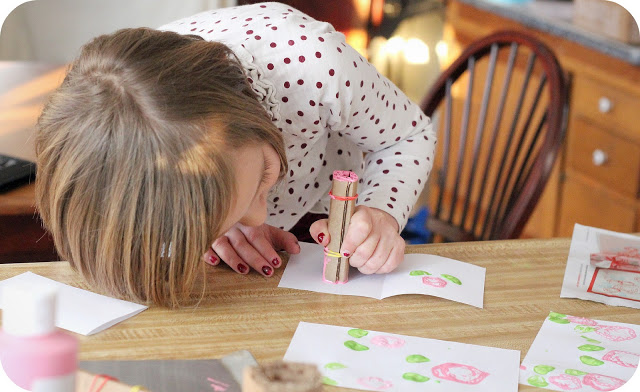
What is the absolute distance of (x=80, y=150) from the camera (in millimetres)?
835

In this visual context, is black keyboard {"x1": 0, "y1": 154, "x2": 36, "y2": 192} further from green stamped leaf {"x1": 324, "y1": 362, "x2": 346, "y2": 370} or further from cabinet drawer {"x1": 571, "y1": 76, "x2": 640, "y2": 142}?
cabinet drawer {"x1": 571, "y1": 76, "x2": 640, "y2": 142}

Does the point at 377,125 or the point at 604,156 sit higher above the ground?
the point at 377,125

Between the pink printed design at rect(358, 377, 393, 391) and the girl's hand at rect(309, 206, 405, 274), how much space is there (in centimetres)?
25

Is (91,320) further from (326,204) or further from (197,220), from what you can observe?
(326,204)

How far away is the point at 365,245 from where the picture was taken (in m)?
1.05

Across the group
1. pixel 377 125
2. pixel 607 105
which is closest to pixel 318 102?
pixel 377 125

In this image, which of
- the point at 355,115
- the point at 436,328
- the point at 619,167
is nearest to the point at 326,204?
the point at 355,115

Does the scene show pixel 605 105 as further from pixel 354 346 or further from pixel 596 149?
pixel 354 346

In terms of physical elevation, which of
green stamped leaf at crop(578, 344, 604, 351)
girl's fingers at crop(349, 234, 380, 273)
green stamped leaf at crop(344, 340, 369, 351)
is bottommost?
green stamped leaf at crop(578, 344, 604, 351)

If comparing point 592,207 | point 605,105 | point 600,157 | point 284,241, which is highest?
point 284,241

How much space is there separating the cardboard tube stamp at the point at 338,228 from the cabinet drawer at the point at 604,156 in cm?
151

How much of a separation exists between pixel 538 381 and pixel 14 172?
938 mm

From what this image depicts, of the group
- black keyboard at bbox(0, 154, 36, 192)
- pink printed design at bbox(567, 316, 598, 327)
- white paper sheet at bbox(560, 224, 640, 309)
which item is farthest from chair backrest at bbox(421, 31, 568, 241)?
black keyboard at bbox(0, 154, 36, 192)

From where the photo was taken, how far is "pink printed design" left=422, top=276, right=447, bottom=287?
3.39 feet
